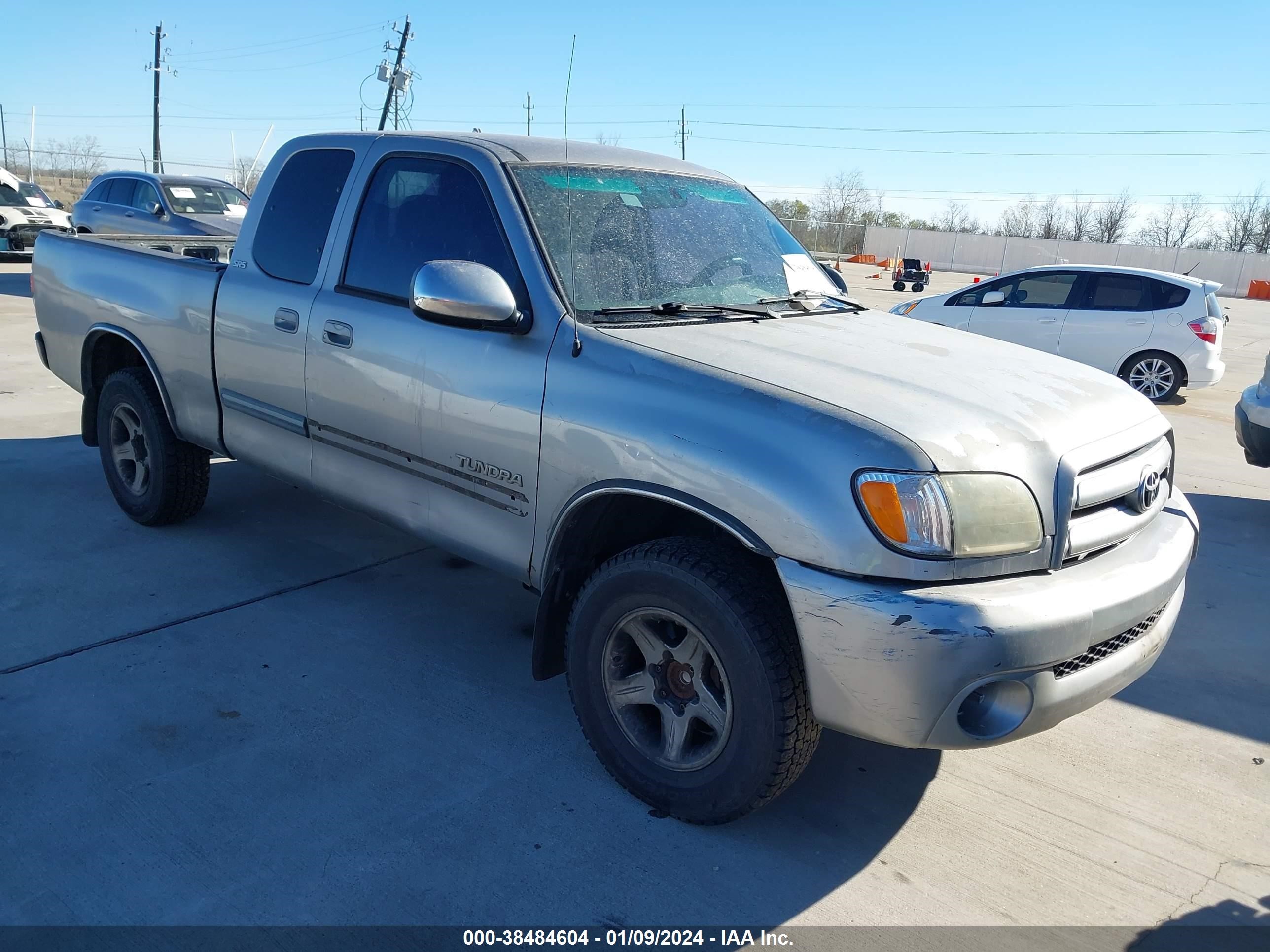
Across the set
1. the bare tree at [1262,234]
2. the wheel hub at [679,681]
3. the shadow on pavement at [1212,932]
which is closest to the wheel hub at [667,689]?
the wheel hub at [679,681]

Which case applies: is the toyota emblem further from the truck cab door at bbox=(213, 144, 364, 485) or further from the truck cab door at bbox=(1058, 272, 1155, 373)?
the truck cab door at bbox=(1058, 272, 1155, 373)

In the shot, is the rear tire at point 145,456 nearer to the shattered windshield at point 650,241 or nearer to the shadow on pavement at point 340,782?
the shadow on pavement at point 340,782

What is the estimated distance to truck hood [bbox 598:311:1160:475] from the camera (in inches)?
103

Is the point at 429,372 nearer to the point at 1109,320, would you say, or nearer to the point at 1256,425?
the point at 1256,425

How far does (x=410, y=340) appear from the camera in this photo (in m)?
3.55

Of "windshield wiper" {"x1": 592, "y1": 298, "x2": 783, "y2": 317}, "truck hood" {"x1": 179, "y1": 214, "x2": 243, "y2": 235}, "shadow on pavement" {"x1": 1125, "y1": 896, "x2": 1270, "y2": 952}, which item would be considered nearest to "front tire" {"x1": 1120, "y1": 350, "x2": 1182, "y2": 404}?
"windshield wiper" {"x1": 592, "y1": 298, "x2": 783, "y2": 317}

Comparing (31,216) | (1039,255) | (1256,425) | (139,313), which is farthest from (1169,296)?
(1039,255)

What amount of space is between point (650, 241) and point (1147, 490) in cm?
184

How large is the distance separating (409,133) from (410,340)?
939 millimetres

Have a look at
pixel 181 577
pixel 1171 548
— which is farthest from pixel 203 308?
pixel 1171 548

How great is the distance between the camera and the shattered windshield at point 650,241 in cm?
336

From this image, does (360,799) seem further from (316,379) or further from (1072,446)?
(1072,446)

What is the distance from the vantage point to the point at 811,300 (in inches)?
156

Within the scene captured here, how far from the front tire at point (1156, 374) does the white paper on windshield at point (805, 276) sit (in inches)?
326
